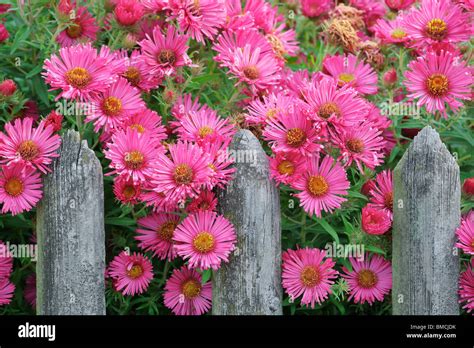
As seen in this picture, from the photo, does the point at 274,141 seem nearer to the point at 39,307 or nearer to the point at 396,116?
the point at 396,116

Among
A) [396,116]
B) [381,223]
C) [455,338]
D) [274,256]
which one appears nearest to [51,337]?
[274,256]

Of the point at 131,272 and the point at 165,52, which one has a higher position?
the point at 165,52

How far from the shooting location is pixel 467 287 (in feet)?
8.05

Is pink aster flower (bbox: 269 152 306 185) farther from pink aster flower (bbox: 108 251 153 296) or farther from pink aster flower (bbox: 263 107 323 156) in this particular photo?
pink aster flower (bbox: 108 251 153 296)

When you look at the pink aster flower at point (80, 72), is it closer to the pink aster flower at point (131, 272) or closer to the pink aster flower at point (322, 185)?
the pink aster flower at point (131, 272)

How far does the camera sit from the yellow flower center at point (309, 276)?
8.23 feet

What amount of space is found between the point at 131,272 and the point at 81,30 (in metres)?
0.89

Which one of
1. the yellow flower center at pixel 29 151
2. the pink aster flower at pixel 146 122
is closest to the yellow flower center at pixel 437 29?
the pink aster flower at pixel 146 122

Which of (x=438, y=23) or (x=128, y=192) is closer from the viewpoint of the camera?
(x=128, y=192)

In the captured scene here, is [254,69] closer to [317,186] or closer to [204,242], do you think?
[317,186]

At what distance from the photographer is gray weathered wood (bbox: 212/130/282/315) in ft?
8.00

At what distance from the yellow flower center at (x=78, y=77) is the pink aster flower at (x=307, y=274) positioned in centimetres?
81

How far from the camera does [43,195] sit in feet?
8.07

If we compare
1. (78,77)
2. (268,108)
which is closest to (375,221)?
(268,108)
